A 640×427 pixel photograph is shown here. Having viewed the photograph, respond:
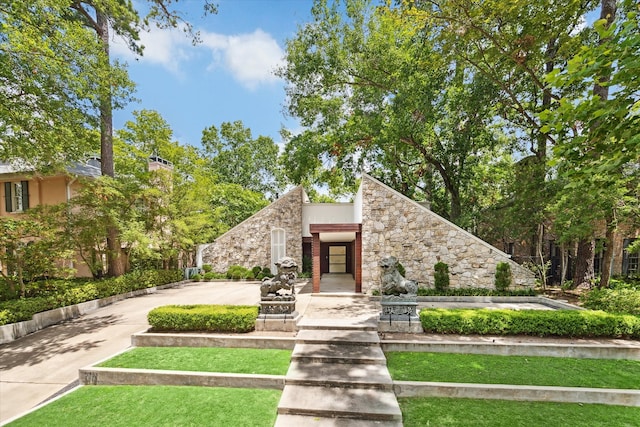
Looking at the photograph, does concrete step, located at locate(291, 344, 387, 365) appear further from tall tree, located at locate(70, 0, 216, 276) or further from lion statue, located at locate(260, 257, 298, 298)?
tall tree, located at locate(70, 0, 216, 276)

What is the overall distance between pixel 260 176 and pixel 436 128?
742 inches

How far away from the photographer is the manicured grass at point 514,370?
5062 millimetres

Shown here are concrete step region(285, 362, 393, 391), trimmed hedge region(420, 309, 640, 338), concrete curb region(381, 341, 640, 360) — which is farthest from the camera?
trimmed hedge region(420, 309, 640, 338)

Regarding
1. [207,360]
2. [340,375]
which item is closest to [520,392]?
[340,375]

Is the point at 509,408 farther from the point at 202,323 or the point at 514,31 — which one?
the point at 514,31

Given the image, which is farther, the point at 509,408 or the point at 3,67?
the point at 3,67

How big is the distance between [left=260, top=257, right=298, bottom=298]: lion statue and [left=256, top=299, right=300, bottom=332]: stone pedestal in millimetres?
250

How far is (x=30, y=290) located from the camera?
30.5 ft

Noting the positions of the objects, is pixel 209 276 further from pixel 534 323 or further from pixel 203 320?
pixel 534 323

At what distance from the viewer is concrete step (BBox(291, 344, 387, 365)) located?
5.75 metres

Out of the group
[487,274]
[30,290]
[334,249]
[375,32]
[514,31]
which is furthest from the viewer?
[334,249]

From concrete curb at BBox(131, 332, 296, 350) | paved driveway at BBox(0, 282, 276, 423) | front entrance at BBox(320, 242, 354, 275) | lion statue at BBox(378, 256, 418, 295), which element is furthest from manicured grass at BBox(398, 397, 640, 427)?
front entrance at BBox(320, 242, 354, 275)

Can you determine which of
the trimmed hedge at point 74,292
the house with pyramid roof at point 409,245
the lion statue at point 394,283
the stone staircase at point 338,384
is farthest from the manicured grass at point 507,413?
the trimmed hedge at point 74,292

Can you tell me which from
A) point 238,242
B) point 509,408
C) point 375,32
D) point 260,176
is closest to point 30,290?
point 238,242
